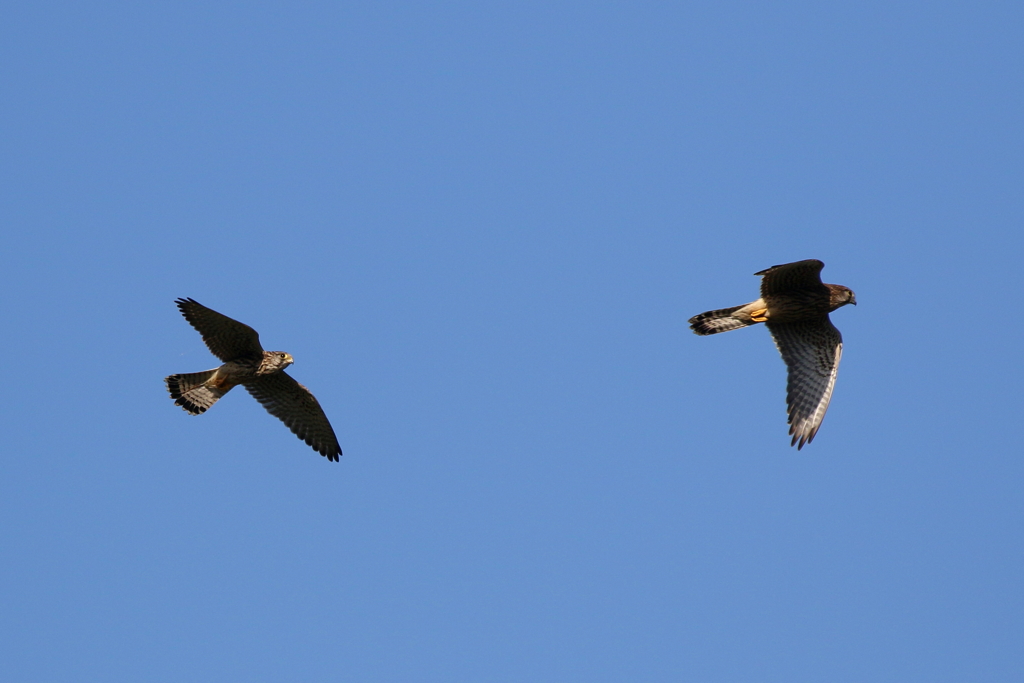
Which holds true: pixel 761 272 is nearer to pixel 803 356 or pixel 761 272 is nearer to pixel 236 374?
pixel 803 356

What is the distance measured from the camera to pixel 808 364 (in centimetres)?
1427

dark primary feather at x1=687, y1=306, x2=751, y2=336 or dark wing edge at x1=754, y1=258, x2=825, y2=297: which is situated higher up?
dark wing edge at x1=754, y1=258, x2=825, y2=297

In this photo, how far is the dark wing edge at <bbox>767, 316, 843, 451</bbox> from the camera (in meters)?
14.1

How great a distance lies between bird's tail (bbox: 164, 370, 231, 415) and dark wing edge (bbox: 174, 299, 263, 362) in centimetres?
36

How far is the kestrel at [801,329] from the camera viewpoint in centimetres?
1395

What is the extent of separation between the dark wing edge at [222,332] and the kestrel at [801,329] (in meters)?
5.11

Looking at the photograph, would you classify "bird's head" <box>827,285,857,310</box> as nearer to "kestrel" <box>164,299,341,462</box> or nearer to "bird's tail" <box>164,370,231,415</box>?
"kestrel" <box>164,299,341,462</box>

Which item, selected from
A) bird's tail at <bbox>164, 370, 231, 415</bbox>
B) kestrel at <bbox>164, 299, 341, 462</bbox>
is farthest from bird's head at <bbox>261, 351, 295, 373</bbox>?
bird's tail at <bbox>164, 370, 231, 415</bbox>

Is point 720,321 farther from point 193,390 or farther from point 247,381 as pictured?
point 193,390

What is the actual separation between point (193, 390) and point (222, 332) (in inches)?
38.2

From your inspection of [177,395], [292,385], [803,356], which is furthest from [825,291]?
[177,395]

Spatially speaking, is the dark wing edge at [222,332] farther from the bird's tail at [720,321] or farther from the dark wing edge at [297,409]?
the bird's tail at [720,321]

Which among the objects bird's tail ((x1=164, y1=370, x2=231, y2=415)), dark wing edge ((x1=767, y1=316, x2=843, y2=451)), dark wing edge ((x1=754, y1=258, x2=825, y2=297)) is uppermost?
dark wing edge ((x1=754, y1=258, x2=825, y2=297))

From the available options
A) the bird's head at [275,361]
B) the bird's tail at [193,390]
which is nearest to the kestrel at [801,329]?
the bird's head at [275,361]
